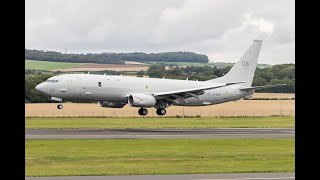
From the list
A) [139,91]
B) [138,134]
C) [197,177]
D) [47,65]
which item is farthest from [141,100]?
[47,65]

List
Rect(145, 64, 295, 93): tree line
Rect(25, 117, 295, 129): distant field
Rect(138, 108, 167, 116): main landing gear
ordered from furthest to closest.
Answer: Rect(145, 64, 295, 93): tree line < Rect(138, 108, 167, 116): main landing gear < Rect(25, 117, 295, 129): distant field

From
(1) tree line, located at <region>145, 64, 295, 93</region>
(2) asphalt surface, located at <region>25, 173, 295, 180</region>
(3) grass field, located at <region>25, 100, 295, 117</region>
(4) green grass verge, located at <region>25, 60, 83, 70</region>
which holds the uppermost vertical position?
(4) green grass verge, located at <region>25, 60, 83, 70</region>

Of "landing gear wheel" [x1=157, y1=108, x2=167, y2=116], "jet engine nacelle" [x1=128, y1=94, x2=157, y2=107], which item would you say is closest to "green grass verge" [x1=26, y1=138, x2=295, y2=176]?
"jet engine nacelle" [x1=128, y1=94, x2=157, y2=107]

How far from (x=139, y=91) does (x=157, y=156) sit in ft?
138

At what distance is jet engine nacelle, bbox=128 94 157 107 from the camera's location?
64438 millimetres

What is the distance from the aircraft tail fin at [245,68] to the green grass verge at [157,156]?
43723 millimetres

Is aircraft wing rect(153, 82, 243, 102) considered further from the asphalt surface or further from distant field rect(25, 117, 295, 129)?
the asphalt surface

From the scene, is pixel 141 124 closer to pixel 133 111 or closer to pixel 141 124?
pixel 141 124

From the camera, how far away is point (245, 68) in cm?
7988

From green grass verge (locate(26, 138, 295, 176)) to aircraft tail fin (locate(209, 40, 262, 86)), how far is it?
4372 centimetres

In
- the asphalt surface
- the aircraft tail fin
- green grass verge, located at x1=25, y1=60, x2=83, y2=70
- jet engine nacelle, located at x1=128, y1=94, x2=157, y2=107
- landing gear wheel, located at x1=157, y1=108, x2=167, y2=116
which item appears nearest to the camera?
the asphalt surface

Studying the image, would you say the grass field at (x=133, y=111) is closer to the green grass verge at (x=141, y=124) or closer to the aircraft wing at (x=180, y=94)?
the aircraft wing at (x=180, y=94)
